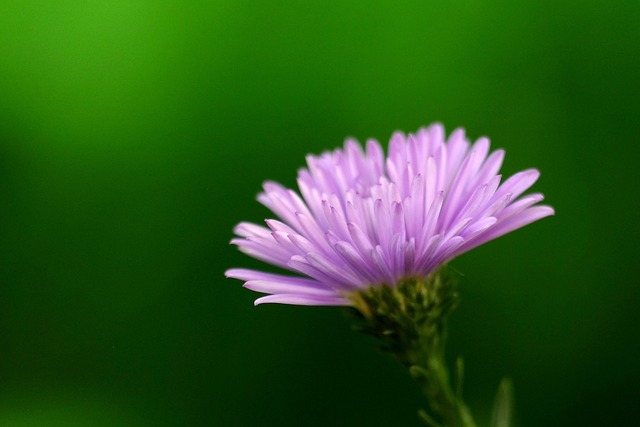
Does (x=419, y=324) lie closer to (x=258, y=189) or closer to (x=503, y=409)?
(x=503, y=409)

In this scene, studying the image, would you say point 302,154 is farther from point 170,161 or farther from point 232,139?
point 170,161

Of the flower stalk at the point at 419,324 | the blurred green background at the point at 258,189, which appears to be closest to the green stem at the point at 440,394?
the flower stalk at the point at 419,324

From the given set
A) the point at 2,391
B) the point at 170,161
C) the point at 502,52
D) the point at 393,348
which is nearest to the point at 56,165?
the point at 170,161

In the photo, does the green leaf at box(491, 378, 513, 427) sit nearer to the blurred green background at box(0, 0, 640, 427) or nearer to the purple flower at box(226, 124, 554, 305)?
the purple flower at box(226, 124, 554, 305)

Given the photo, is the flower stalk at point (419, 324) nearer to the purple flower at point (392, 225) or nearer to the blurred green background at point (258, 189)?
the purple flower at point (392, 225)

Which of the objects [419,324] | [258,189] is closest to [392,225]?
[419,324]

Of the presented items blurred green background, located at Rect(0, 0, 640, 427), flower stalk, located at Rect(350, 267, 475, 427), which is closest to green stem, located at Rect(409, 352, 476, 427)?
flower stalk, located at Rect(350, 267, 475, 427)
